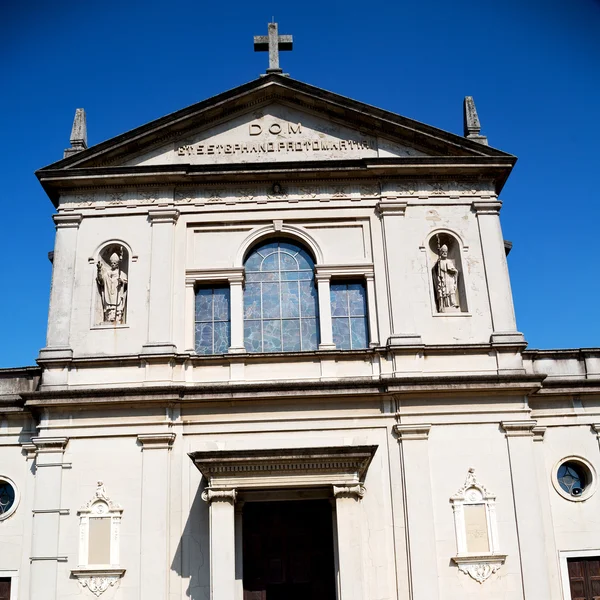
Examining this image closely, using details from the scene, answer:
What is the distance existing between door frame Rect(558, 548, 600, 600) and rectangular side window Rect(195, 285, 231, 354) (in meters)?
8.36

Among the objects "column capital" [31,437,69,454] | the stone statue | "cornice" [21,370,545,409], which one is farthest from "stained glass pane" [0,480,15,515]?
the stone statue

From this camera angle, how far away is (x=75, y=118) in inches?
794

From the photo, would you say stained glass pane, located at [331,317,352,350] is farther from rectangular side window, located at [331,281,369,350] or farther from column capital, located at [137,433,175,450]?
column capital, located at [137,433,175,450]

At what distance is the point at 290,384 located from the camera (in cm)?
1709

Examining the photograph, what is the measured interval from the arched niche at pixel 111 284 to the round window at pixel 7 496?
3.88 metres

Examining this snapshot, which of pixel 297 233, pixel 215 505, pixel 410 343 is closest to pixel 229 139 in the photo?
pixel 297 233

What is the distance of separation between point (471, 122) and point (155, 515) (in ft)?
39.0

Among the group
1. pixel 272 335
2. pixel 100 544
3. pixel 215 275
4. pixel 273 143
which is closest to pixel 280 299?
pixel 272 335

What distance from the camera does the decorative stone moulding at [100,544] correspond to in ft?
52.5

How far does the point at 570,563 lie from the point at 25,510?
1152 cm

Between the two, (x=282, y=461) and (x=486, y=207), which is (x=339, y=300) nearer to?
(x=486, y=207)

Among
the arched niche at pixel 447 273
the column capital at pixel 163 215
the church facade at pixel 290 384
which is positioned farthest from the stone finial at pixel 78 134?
the arched niche at pixel 447 273

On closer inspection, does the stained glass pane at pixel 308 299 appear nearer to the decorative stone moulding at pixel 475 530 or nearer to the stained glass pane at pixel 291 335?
the stained glass pane at pixel 291 335

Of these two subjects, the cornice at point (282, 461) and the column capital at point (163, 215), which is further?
the column capital at point (163, 215)
